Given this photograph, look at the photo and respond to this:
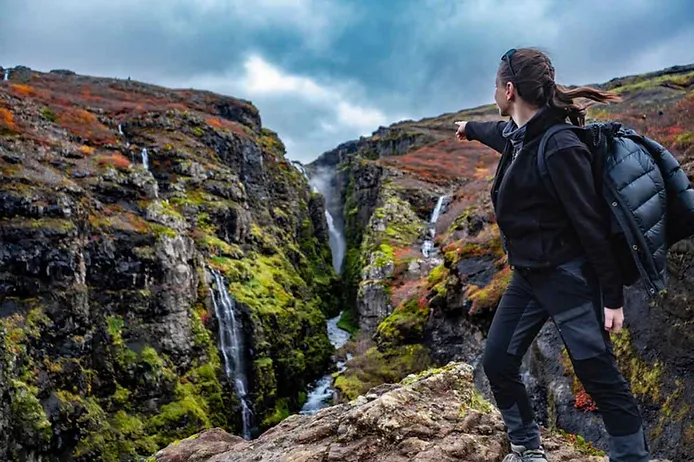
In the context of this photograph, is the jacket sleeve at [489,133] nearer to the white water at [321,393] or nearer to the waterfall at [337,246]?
the white water at [321,393]

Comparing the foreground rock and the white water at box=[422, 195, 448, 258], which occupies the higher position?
the white water at box=[422, 195, 448, 258]

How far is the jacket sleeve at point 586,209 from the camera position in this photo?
304 centimetres

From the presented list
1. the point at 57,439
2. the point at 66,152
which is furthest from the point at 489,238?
the point at 66,152

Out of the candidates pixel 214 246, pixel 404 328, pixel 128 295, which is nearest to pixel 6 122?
pixel 128 295

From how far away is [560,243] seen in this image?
10.7 ft

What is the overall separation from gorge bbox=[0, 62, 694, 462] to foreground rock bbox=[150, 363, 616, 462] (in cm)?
3

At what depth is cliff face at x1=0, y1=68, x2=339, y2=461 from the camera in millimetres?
17719

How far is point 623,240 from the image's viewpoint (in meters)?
3.15

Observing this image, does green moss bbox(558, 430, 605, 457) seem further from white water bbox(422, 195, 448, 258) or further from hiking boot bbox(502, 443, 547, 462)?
white water bbox(422, 195, 448, 258)

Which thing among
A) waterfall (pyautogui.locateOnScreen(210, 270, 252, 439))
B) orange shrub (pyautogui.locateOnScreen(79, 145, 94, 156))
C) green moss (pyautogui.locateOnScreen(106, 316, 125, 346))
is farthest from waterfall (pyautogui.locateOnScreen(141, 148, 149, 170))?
green moss (pyautogui.locateOnScreen(106, 316, 125, 346))

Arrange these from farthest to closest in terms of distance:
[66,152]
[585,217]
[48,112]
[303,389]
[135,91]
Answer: [135,91] → [48,112] → [303,389] → [66,152] → [585,217]

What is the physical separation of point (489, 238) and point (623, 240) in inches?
614

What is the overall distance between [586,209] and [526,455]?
85.8 inches

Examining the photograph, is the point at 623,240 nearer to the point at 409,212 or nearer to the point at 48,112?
the point at 48,112
